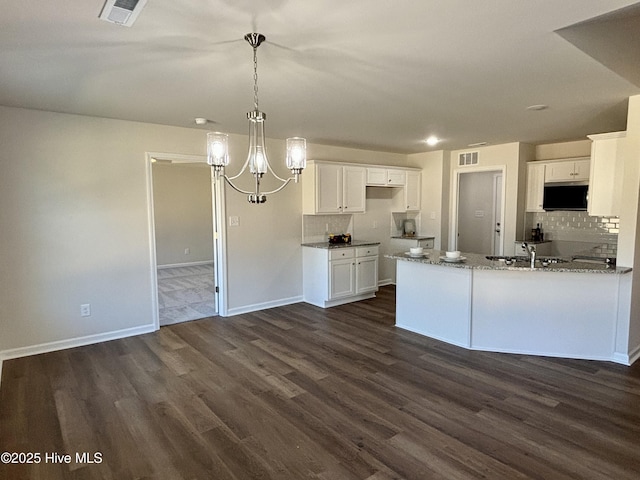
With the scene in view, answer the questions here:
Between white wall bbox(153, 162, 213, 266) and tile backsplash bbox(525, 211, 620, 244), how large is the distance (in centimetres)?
642

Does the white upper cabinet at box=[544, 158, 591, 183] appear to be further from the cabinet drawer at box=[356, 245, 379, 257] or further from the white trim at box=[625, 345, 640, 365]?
the cabinet drawer at box=[356, 245, 379, 257]

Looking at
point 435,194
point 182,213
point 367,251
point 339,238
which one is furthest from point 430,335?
point 182,213

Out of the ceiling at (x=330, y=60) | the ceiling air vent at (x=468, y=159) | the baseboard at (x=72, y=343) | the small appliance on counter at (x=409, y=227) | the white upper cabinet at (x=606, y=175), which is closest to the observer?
the ceiling at (x=330, y=60)

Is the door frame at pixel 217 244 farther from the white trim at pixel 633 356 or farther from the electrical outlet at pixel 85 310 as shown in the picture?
the white trim at pixel 633 356

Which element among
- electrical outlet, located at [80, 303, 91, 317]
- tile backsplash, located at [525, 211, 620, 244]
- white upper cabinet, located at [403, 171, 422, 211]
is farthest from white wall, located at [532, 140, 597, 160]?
electrical outlet, located at [80, 303, 91, 317]

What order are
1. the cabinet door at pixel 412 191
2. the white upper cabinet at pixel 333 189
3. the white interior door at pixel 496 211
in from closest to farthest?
the white upper cabinet at pixel 333 189
the white interior door at pixel 496 211
the cabinet door at pixel 412 191

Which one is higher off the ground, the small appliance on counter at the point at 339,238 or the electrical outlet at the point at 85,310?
the small appliance on counter at the point at 339,238

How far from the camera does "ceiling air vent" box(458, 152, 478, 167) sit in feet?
20.8

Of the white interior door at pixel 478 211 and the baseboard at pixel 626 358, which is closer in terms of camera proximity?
the baseboard at pixel 626 358

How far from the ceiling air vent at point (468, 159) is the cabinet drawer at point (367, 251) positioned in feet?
7.28

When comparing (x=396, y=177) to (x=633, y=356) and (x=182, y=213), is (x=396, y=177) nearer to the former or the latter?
(x=633, y=356)

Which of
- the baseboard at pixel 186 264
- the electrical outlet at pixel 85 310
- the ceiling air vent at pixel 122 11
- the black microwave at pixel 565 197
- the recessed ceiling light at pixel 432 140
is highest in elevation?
the recessed ceiling light at pixel 432 140

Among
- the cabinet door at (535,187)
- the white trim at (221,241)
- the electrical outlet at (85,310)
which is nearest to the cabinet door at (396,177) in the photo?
the cabinet door at (535,187)

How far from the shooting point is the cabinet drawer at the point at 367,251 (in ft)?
18.6
